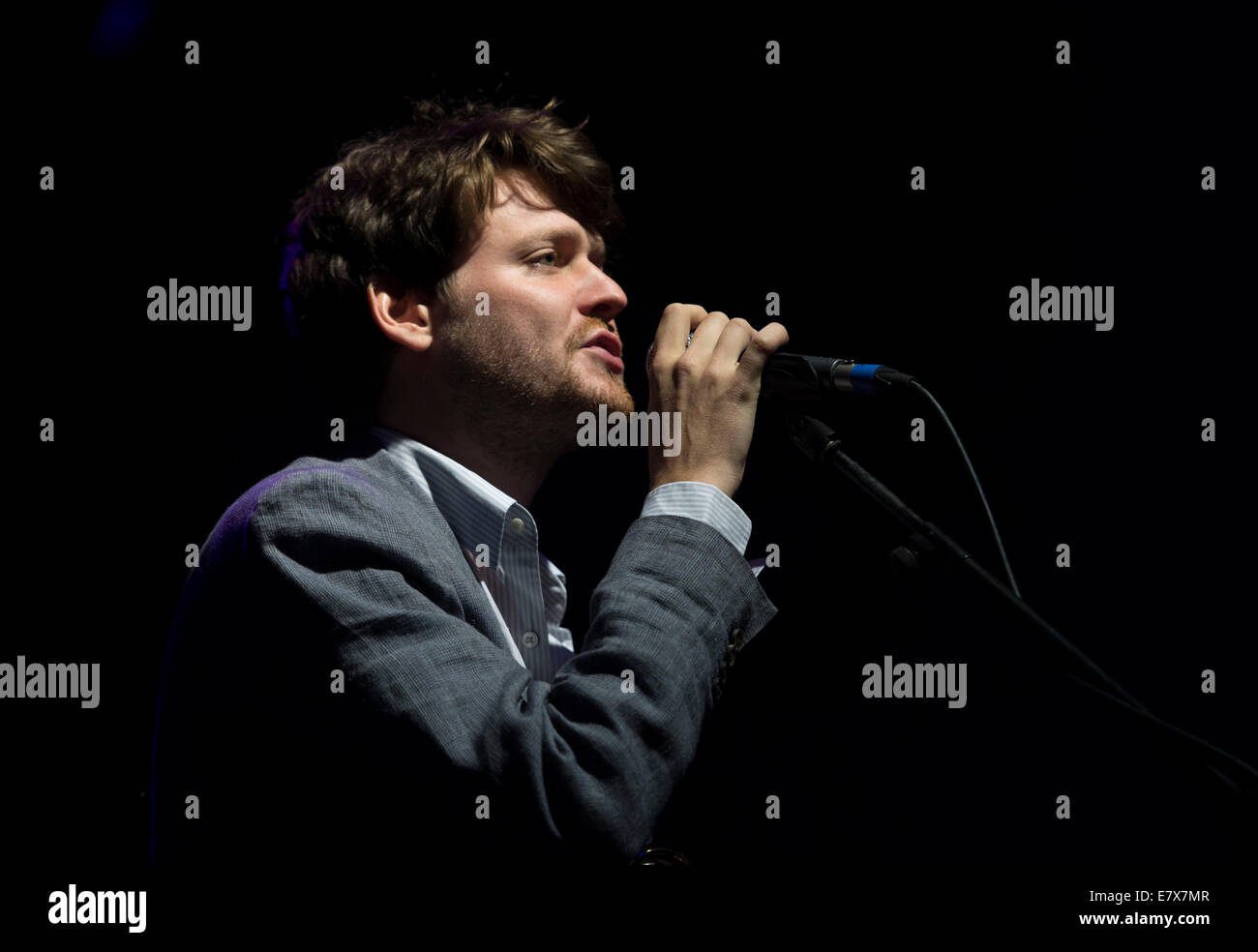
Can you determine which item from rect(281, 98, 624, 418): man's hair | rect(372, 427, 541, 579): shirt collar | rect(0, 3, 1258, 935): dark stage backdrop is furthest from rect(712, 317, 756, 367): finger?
rect(0, 3, 1258, 935): dark stage backdrop

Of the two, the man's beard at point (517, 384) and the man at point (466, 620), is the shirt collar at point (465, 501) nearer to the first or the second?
the man at point (466, 620)

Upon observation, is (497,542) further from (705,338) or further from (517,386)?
(705,338)

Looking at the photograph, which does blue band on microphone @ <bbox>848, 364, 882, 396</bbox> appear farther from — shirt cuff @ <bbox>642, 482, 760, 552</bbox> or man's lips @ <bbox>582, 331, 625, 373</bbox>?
man's lips @ <bbox>582, 331, 625, 373</bbox>

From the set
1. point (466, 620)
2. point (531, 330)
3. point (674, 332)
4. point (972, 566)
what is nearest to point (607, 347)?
point (531, 330)

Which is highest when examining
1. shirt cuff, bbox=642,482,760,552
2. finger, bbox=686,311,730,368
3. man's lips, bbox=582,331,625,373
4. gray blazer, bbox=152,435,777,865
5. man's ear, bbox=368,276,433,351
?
man's ear, bbox=368,276,433,351

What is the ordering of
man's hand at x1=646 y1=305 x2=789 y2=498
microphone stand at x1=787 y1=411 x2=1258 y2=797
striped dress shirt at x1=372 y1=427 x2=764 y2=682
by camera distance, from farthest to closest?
striped dress shirt at x1=372 y1=427 x2=764 y2=682 → man's hand at x1=646 y1=305 x2=789 y2=498 → microphone stand at x1=787 y1=411 x2=1258 y2=797

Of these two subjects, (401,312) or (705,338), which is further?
(401,312)

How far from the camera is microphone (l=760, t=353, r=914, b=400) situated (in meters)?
1.27

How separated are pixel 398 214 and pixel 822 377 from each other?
34.9 inches

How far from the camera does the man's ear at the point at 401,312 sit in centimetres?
173

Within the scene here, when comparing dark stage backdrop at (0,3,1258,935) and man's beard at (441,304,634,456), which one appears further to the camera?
dark stage backdrop at (0,3,1258,935)

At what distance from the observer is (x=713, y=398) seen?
138cm

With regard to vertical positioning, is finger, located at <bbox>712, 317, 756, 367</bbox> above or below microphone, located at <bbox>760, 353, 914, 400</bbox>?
above

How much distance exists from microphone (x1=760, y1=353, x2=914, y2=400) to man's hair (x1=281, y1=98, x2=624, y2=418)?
0.63 m
